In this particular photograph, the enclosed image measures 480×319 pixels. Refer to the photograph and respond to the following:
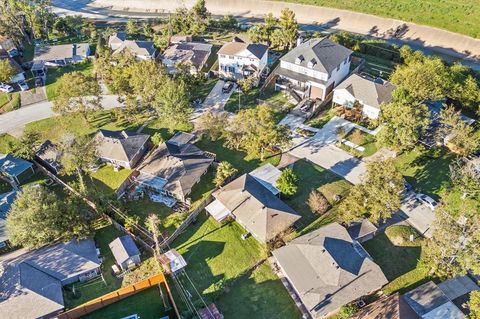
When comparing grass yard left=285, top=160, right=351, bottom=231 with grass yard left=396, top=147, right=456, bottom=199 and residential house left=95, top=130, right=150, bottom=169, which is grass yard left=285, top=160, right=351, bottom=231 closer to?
grass yard left=396, top=147, right=456, bottom=199

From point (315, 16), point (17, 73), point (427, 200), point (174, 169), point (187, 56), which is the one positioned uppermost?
point (315, 16)

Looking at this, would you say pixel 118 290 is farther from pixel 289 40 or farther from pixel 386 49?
pixel 386 49

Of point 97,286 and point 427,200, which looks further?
point 427,200

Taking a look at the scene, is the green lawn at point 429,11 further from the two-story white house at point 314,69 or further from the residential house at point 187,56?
the residential house at point 187,56

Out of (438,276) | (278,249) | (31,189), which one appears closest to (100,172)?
(31,189)

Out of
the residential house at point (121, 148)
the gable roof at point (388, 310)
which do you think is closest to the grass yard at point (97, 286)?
the residential house at point (121, 148)

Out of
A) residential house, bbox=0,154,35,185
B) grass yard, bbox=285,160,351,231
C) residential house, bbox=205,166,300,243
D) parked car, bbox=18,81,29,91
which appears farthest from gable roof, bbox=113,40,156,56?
grass yard, bbox=285,160,351,231

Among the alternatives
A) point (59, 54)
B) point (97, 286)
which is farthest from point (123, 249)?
point (59, 54)

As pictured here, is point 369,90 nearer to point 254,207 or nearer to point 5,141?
point 254,207

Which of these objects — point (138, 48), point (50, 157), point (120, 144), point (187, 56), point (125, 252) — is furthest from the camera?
point (138, 48)
